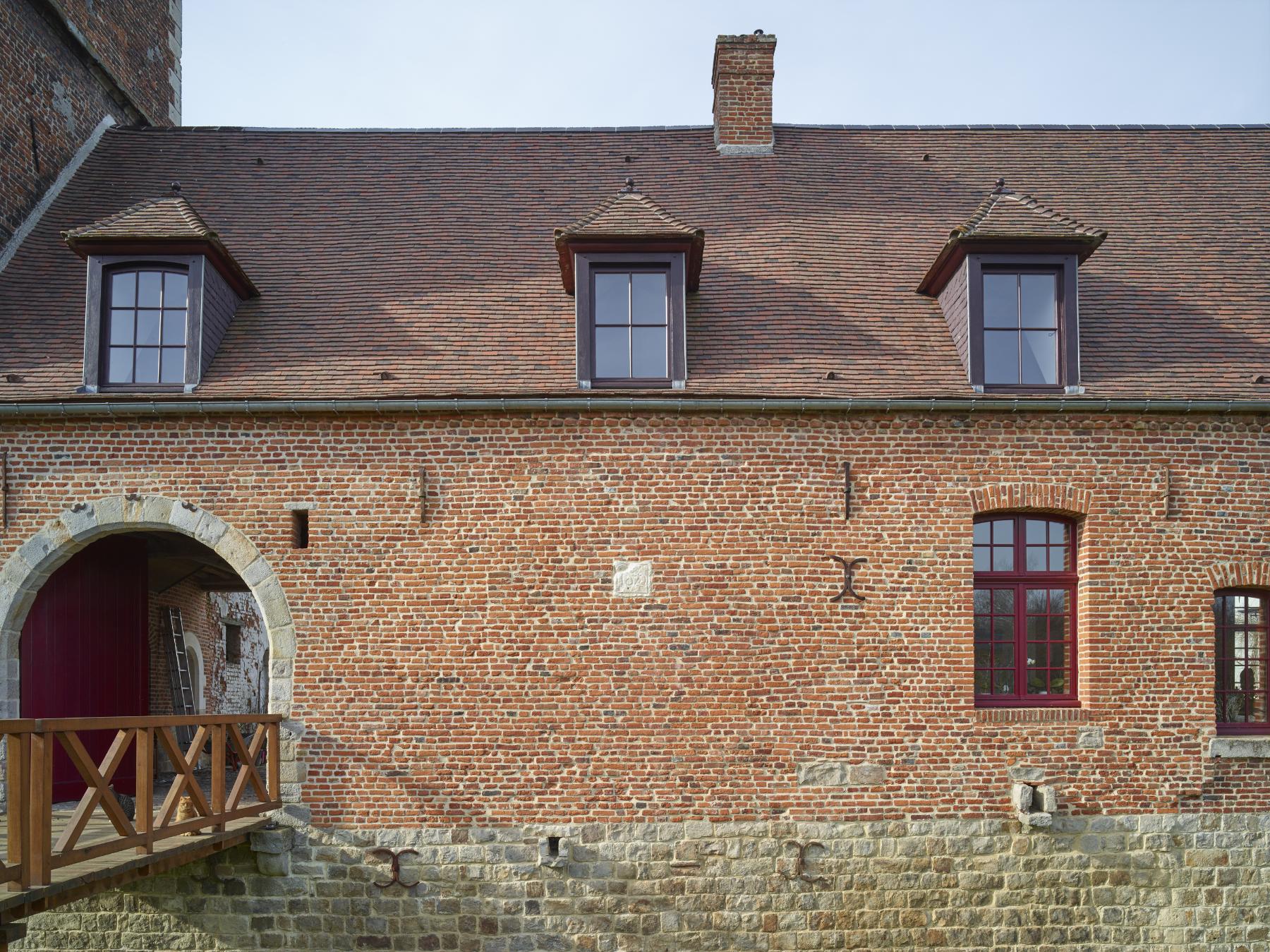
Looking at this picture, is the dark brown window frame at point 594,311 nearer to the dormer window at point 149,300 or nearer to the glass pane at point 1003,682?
the dormer window at point 149,300

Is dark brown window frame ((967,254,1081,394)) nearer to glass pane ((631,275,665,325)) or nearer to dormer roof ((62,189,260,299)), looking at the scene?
glass pane ((631,275,665,325))

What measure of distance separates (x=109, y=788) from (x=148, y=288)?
15.4 feet

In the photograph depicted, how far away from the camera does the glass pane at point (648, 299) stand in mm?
9953

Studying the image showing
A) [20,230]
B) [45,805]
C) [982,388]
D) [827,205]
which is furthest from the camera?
[827,205]

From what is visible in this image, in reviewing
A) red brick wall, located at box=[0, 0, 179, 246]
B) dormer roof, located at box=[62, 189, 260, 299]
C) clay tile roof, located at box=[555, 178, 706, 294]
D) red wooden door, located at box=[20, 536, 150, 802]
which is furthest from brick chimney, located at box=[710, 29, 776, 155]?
red wooden door, located at box=[20, 536, 150, 802]

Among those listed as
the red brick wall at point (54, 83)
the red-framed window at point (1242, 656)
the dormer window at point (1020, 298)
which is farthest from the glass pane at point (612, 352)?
the red brick wall at point (54, 83)

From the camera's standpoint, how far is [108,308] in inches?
388

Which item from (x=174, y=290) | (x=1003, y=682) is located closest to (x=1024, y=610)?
(x=1003, y=682)

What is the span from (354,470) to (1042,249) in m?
6.46

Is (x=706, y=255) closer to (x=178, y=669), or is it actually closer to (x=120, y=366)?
(x=120, y=366)

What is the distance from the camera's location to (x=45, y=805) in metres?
6.36

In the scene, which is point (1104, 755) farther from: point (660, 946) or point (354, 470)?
point (354, 470)

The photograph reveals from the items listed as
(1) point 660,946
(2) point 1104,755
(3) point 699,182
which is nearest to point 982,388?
(2) point 1104,755

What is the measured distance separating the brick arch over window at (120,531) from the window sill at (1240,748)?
793 cm
